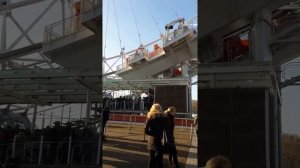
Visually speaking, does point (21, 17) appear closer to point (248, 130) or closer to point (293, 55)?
point (248, 130)

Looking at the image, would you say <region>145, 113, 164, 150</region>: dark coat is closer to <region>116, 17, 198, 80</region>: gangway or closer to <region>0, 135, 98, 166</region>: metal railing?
<region>116, 17, 198, 80</region>: gangway

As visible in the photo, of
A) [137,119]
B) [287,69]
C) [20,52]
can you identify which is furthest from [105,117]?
[287,69]

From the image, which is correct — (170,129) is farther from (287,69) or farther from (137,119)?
(287,69)

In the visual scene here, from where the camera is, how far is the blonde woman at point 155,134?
0.99 meters

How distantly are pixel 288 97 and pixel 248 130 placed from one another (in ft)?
9.90

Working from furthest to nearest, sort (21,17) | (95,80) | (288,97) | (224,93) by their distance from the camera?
1. (288,97)
2. (21,17)
3. (95,80)
4. (224,93)

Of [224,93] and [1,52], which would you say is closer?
[224,93]

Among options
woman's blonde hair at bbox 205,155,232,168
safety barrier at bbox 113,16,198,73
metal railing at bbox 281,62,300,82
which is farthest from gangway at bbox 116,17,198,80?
metal railing at bbox 281,62,300,82

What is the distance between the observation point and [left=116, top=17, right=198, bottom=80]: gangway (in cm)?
101

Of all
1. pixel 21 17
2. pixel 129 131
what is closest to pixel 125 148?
pixel 129 131

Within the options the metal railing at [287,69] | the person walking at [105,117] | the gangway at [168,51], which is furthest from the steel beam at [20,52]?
the metal railing at [287,69]

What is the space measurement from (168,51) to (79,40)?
42 cm

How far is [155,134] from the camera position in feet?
3.28

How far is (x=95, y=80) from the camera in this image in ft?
4.18
